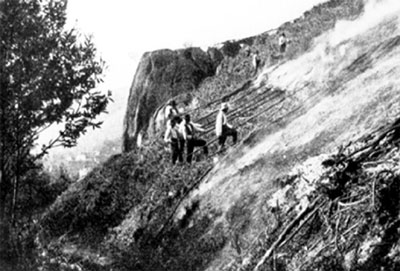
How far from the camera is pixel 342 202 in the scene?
26.1 feet

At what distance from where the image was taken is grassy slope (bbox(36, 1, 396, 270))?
44.9 feet

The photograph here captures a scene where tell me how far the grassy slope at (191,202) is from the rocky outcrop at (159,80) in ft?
35.8

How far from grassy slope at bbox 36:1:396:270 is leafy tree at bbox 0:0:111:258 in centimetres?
349

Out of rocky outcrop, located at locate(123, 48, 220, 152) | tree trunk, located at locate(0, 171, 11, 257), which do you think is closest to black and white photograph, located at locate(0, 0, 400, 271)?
tree trunk, located at locate(0, 171, 11, 257)

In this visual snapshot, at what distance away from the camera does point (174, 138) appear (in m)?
18.9

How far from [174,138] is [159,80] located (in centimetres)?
1831

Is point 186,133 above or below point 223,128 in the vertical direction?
above

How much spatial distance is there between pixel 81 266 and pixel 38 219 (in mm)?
6776

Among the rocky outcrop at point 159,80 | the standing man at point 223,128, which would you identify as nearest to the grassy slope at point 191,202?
the standing man at point 223,128

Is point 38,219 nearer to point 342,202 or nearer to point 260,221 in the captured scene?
point 260,221

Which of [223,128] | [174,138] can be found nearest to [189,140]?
[174,138]

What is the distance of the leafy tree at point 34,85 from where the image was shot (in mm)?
13250

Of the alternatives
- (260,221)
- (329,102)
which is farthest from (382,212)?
(329,102)

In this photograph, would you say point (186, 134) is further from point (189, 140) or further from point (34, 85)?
point (34, 85)
